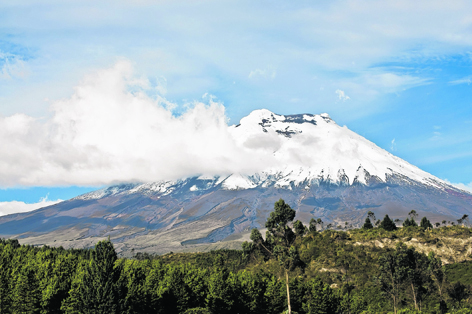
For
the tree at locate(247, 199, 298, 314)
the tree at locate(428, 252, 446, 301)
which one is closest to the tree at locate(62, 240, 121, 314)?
the tree at locate(247, 199, 298, 314)

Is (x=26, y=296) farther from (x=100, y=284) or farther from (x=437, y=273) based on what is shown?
(x=437, y=273)

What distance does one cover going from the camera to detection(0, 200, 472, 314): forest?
6712 centimetres

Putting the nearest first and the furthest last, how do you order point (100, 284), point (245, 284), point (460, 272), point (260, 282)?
point (100, 284) < point (245, 284) < point (260, 282) < point (460, 272)

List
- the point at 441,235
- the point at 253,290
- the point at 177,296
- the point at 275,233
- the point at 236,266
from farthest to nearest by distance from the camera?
1. the point at 236,266
2. the point at 441,235
3. the point at 253,290
4. the point at 177,296
5. the point at 275,233

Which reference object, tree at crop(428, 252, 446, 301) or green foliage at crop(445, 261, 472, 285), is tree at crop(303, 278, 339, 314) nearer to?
tree at crop(428, 252, 446, 301)

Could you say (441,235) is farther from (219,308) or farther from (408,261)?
(219,308)

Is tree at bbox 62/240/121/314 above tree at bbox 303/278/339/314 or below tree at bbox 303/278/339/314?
above

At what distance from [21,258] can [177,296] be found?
44567 millimetres

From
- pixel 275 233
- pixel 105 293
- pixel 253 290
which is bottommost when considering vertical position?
pixel 253 290

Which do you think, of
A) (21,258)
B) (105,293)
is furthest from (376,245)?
(21,258)

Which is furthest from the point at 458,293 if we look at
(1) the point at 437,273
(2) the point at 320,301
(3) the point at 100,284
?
(3) the point at 100,284

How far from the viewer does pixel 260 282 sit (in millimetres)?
96312

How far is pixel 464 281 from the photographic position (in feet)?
373

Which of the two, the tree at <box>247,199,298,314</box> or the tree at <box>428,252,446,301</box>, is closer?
the tree at <box>247,199,298,314</box>
